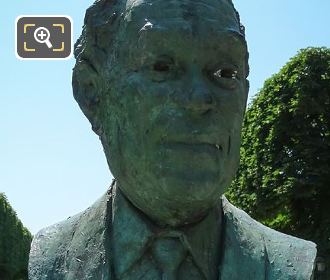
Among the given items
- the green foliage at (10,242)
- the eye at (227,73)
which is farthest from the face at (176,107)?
the green foliage at (10,242)

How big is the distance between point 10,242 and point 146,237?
32.0 meters

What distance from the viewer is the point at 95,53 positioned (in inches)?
121

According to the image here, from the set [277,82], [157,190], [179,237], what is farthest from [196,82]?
[277,82]

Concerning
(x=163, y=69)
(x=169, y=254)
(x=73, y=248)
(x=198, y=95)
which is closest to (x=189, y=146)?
(x=198, y=95)

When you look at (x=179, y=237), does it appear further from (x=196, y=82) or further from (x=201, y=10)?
(x=201, y=10)

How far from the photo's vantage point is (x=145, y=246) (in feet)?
9.29

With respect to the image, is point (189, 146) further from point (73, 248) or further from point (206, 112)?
point (73, 248)

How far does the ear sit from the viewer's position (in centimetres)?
307

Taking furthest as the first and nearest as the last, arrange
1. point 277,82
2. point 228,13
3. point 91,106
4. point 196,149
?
point 277,82, point 91,106, point 228,13, point 196,149

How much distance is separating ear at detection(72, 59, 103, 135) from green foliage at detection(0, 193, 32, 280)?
101ft

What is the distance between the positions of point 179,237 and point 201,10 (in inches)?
35.7

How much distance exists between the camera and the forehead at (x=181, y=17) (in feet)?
9.07

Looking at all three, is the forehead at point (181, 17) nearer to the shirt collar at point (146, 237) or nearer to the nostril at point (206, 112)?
the nostril at point (206, 112)

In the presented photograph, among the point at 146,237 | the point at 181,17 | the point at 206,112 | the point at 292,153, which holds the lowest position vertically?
the point at 292,153
